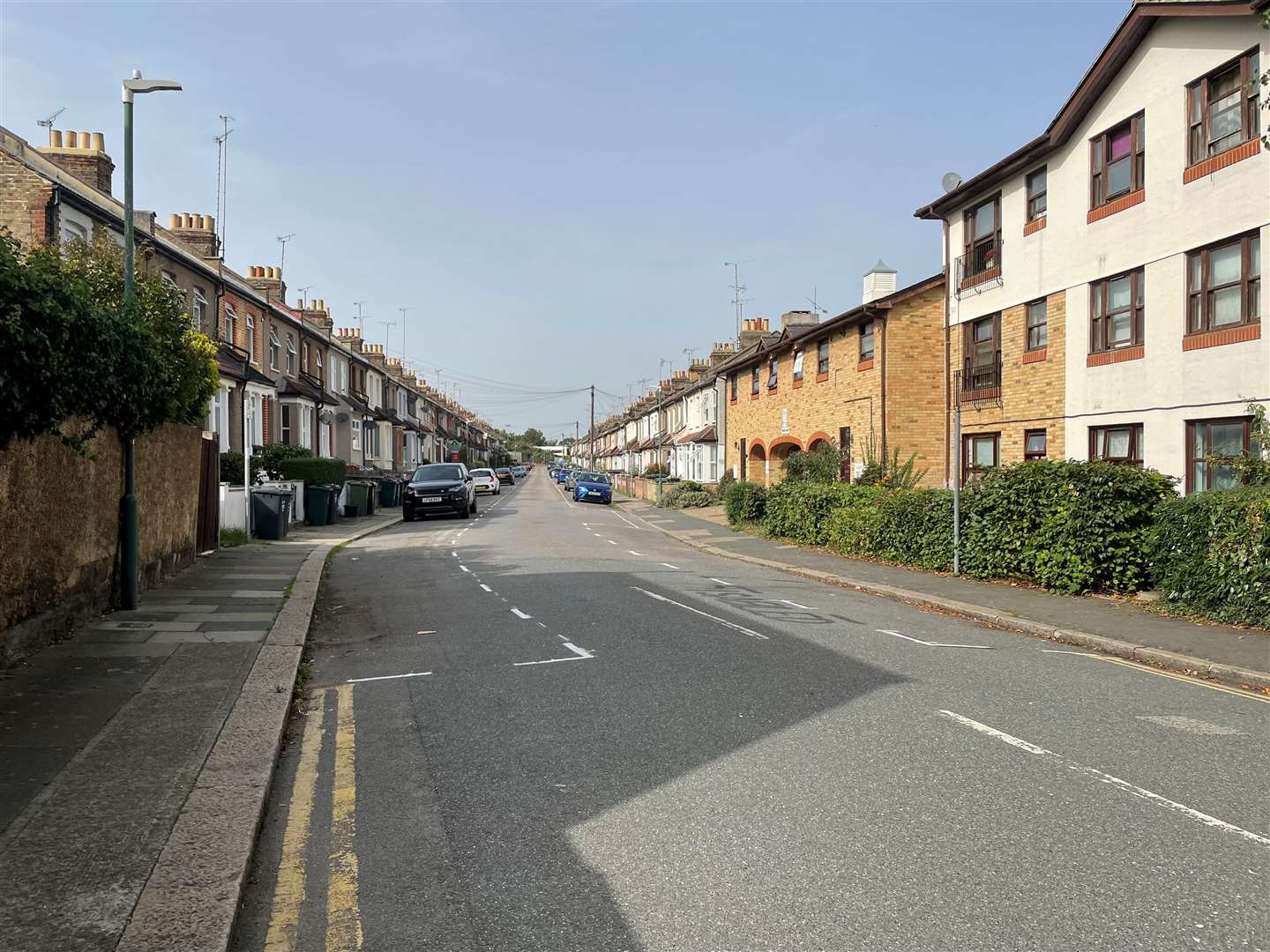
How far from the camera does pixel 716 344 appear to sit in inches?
2451

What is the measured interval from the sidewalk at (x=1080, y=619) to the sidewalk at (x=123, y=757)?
822 centimetres

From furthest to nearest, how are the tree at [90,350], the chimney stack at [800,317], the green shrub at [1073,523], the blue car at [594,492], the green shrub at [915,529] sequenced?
A: the blue car at [594,492] < the chimney stack at [800,317] < the green shrub at [915,529] < the green shrub at [1073,523] < the tree at [90,350]

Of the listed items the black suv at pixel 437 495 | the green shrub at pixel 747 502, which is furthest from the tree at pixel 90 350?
the black suv at pixel 437 495

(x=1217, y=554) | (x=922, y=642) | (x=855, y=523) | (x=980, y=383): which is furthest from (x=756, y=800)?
(x=980, y=383)

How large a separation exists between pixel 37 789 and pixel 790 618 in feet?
27.2

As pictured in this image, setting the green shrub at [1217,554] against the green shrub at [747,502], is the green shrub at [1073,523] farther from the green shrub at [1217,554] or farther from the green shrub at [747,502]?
the green shrub at [747,502]

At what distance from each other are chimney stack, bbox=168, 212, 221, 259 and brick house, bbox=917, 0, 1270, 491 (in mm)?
23423

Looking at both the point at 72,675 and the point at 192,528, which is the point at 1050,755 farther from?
the point at 192,528

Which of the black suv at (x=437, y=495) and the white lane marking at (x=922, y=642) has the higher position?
the black suv at (x=437, y=495)

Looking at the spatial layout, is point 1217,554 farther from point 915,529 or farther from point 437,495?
point 437,495

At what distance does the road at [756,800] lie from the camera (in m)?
3.78

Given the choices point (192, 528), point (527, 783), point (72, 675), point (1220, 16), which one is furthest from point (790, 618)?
point (1220, 16)

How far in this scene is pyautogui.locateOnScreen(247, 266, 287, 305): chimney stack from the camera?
39.6 meters

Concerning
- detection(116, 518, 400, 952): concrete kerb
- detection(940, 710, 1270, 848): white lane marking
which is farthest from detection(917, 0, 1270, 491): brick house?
detection(116, 518, 400, 952): concrete kerb
